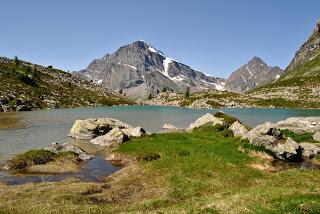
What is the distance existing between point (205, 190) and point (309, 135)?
31.6 metres

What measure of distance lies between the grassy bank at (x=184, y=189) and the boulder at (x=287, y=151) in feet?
12.7

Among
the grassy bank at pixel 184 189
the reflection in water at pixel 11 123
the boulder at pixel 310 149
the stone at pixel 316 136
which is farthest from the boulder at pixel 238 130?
the reflection in water at pixel 11 123

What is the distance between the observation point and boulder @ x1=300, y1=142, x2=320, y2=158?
4650cm

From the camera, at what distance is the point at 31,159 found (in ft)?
139

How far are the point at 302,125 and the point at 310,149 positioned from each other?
16.9 meters

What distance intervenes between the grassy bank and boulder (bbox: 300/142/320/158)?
8338mm

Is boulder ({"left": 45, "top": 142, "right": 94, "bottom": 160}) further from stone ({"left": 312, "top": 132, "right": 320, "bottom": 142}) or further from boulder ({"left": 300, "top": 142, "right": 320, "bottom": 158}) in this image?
stone ({"left": 312, "top": 132, "right": 320, "bottom": 142})

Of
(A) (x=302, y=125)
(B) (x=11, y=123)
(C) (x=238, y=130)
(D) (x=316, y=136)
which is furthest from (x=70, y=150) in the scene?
(B) (x=11, y=123)

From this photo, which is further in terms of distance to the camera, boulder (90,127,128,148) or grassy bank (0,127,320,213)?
boulder (90,127,128,148)

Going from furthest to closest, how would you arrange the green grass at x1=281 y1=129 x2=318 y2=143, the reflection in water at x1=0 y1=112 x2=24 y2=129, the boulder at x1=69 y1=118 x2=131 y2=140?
the reflection in water at x1=0 y1=112 x2=24 y2=129
the boulder at x1=69 y1=118 x2=131 y2=140
the green grass at x1=281 y1=129 x2=318 y2=143

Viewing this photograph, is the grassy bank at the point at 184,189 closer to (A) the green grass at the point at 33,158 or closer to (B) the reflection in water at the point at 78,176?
(B) the reflection in water at the point at 78,176

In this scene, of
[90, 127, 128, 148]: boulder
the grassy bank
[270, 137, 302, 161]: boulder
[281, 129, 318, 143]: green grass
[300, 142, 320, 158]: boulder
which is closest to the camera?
the grassy bank

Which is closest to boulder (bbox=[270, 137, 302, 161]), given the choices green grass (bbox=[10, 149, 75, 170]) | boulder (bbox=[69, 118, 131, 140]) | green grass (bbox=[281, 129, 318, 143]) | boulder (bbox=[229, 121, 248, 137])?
green grass (bbox=[281, 129, 318, 143])

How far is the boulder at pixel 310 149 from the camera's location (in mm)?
46500
